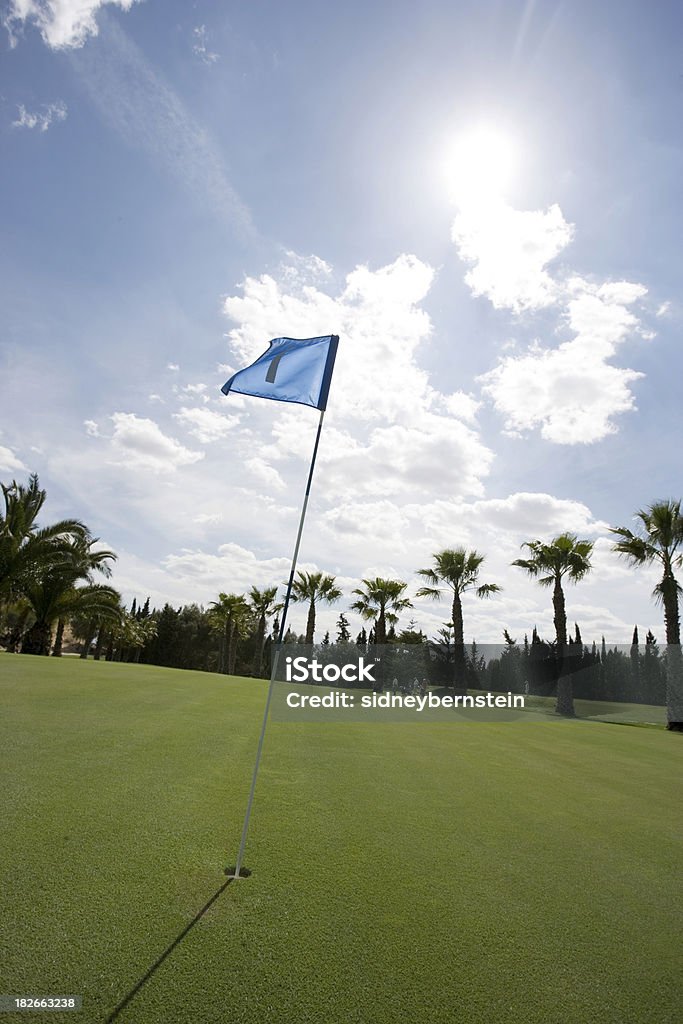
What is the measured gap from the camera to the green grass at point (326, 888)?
11.0 ft

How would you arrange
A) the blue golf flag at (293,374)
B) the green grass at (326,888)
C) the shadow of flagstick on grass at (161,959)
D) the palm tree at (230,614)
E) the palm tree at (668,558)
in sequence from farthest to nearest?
the palm tree at (230,614)
the palm tree at (668,558)
the blue golf flag at (293,374)
the green grass at (326,888)
the shadow of flagstick on grass at (161,959)

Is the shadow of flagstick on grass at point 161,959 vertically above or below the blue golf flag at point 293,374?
below

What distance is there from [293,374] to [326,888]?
612 centimetres

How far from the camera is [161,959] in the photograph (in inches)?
137

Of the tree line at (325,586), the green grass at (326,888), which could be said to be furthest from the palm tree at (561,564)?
the green grass at (326,888)

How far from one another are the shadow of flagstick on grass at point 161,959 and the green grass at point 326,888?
37 mm

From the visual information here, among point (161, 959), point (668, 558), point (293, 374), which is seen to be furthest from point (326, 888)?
point (668, 558)

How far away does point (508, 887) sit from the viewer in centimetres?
501

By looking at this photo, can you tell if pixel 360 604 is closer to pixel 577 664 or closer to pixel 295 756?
pixel 577 664

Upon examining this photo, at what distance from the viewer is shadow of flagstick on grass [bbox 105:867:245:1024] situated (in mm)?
3023

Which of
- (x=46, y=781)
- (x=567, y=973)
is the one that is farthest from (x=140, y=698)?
(x=567, y=973)

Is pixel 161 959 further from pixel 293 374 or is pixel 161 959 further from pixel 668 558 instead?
pixel 668 558

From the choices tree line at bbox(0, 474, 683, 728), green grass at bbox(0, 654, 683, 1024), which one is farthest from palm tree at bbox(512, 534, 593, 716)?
green grass at bbox(0, 654, 683, 1024)

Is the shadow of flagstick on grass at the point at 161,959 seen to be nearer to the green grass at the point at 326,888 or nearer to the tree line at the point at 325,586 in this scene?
the green grass at the point at 326,888
